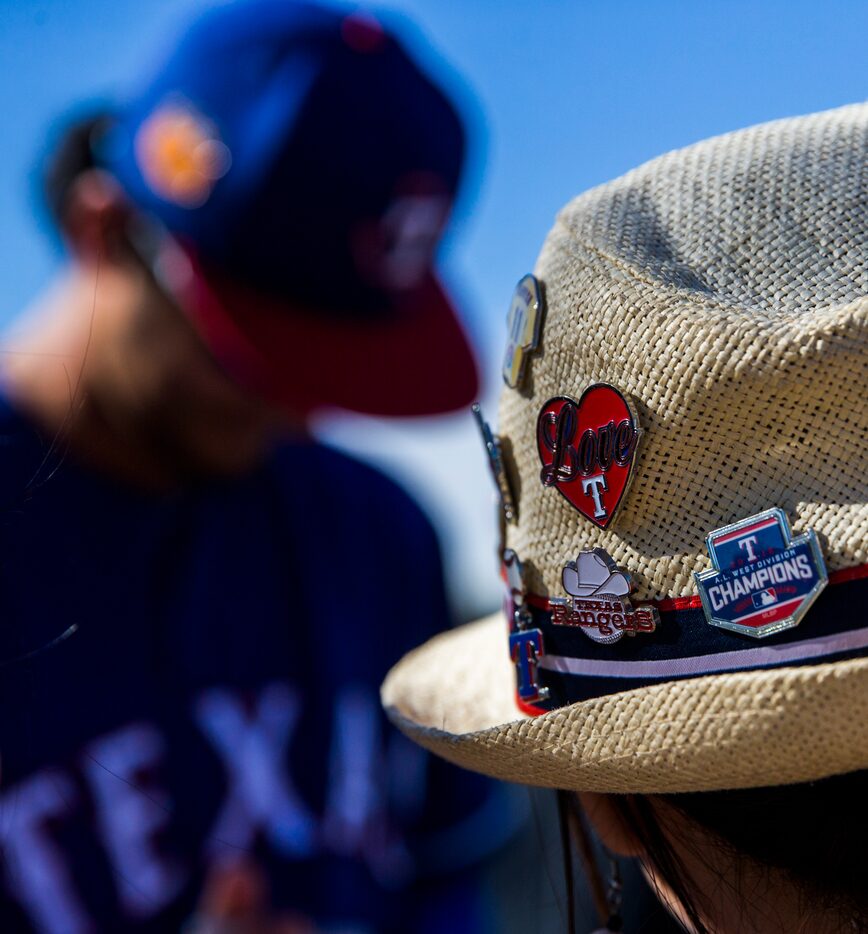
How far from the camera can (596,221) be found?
0.94 meters

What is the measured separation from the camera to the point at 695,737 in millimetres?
766

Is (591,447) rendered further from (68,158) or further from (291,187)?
(68,158)

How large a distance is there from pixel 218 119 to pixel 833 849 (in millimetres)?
1764

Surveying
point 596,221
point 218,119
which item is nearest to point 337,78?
point 218,119

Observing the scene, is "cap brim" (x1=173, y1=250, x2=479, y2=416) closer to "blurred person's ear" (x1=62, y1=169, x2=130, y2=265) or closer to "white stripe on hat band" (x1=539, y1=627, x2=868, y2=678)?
"blurred person's ear" (x1=62, y1=169, x2=130, y2=265)

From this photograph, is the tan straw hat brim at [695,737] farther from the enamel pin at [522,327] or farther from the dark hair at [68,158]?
the dark hair at [68,158]

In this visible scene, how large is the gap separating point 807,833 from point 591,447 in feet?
1.14

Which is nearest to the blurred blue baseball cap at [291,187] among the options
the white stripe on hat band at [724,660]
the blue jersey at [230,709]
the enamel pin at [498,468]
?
the blue jersey at [230,709]

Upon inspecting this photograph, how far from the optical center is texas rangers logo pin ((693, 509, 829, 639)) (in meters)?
0.74

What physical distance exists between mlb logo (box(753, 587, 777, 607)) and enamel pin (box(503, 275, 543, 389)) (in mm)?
313

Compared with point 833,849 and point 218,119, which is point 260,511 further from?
point 833,849

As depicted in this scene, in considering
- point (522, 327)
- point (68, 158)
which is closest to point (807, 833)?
point (522, 327)

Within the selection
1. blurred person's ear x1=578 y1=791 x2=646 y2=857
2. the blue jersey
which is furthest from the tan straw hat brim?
the blue jersey

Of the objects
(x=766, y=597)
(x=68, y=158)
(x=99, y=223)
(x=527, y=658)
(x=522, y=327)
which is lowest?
(x=527, y=658)
